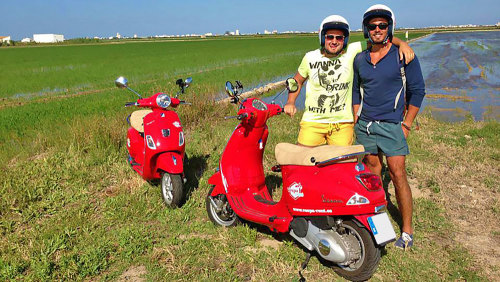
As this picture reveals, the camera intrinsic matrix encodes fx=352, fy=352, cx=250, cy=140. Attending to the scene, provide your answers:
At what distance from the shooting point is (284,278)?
285cm

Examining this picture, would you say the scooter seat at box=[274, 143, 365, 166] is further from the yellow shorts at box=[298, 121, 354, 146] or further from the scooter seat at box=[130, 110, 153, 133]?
the scooter seat at box=[130, 110, 153, 133]

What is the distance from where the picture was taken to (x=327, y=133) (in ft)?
10.9

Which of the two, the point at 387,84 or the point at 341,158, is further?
the point at 387,84

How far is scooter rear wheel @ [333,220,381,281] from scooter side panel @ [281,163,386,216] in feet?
0.58

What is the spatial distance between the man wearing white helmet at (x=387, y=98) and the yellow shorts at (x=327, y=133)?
12cm

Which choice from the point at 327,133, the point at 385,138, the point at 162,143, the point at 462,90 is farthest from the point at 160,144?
the point at 462,90

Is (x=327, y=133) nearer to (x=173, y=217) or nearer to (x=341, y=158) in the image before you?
(x=341, y=158)

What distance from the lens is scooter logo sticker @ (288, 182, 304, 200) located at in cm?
276

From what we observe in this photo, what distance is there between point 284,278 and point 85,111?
7976 mm

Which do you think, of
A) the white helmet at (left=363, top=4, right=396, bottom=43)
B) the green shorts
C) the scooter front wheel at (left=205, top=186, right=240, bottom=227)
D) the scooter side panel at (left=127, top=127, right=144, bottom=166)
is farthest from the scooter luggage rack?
the scooter side panel at (left=127, top=127, right=144, bottom=166)

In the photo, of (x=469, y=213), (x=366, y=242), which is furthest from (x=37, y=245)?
(x=469, y=213)

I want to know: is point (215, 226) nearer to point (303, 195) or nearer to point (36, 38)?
point (303, 195)

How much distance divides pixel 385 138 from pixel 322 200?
0.96m

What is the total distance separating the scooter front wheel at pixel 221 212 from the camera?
141 inches
